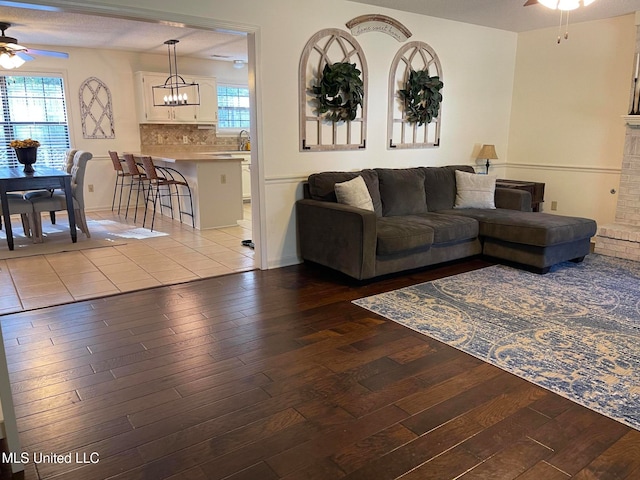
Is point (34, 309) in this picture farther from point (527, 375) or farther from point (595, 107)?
point (595, 107)

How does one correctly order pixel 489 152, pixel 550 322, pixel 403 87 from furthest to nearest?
pixel 489 152 < pixel 403 87 < pixel 550 322

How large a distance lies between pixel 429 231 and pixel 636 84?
2880 millimetres

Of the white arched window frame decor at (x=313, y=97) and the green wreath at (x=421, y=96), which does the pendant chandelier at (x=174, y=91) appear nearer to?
the white arched window frame decor at (x=313, y=97)

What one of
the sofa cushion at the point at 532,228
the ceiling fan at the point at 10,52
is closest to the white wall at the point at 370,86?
the sofa cushion at the point at 532,228

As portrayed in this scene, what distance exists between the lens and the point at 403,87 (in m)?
5.27

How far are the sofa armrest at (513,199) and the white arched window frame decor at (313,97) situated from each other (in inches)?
70.7

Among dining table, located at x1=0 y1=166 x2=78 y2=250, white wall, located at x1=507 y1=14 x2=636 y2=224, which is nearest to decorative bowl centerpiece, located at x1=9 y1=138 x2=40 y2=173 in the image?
dining table, located at x1=0 y1=166 x2=78 y2=250

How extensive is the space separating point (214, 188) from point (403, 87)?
8.94ft

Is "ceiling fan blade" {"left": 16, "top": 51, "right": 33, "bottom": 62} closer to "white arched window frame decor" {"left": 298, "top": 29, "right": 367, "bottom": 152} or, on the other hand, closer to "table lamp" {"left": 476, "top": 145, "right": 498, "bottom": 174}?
"white arched window frame decor" {"left": 298, "top": 29, "right": 367, "bottom": 152}

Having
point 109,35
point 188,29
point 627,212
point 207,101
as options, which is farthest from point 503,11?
point 207,101

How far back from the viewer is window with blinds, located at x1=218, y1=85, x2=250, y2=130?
8930mm

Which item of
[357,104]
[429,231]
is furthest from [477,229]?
[357,104]

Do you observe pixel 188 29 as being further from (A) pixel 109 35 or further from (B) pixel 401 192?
(B) pixel 401 192

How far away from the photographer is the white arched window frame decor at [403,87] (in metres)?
5.19
